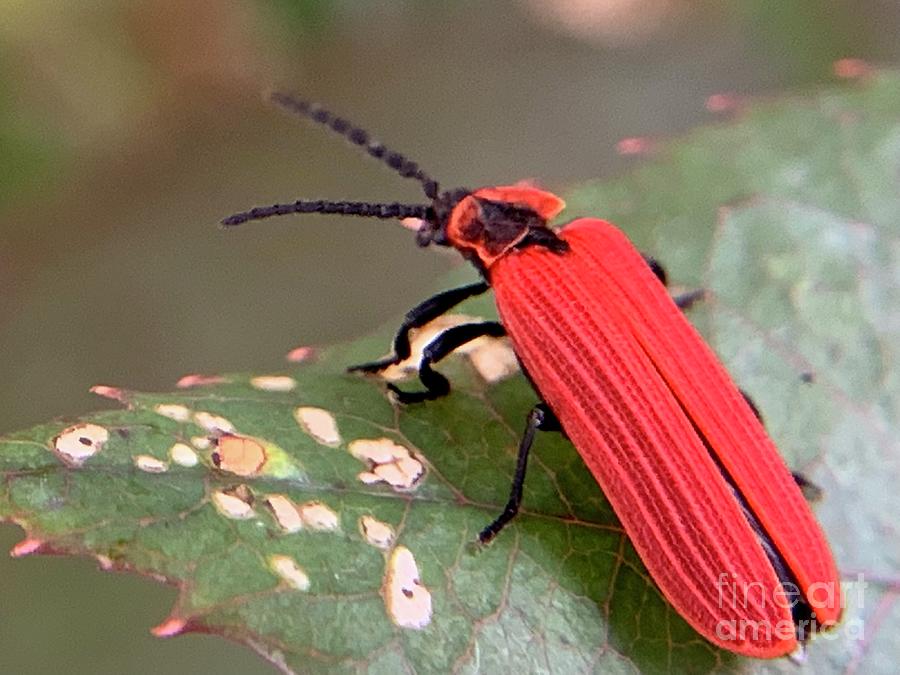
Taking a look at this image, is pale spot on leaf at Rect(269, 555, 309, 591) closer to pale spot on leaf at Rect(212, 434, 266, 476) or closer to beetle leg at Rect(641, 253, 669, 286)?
pale spot on leaf at Rect(212, 434, 266, 476)

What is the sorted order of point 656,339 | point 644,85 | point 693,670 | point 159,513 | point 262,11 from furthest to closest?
1. point 644,85
2. point 262,11
3. point 656,339
4. point 693,670
5. point 159,513

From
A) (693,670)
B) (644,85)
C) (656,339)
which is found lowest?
(644,85)

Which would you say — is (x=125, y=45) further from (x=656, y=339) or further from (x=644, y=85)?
(x=656, y=339)

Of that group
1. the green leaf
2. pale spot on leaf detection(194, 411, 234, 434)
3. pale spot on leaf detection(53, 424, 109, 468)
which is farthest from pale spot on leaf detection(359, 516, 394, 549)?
pale spot on leaf detection(53, 424, 109, 468)

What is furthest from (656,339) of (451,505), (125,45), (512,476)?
(125,45)

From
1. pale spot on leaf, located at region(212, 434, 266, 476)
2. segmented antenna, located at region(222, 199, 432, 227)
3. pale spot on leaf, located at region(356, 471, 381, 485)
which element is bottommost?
pale spot on leaf, located at region(356, 471, 381, 485)

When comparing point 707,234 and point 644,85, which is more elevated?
point 707,234
